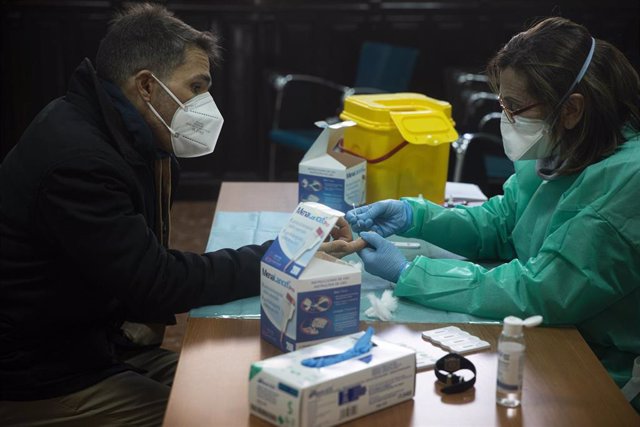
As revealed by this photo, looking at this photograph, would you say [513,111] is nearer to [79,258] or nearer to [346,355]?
[346,355]

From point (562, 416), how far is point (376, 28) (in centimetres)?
444

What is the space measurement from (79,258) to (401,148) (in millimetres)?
1089

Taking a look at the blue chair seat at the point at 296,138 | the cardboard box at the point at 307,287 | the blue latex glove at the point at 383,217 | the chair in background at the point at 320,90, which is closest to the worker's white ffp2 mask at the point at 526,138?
the blue latex glove at the point at 383,217

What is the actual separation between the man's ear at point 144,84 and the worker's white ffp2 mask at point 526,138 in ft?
2.60

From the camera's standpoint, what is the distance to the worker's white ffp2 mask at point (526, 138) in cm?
180

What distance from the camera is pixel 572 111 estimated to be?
1754mm

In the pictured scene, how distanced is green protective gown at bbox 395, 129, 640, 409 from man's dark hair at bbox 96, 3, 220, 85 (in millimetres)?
708

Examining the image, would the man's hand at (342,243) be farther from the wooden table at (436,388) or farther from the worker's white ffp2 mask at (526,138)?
the worker's white ffp2 mask at (526,138)

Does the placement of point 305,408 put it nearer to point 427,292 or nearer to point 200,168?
point 427,292

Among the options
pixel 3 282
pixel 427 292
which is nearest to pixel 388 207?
pixel 427 292

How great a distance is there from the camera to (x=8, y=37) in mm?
5203

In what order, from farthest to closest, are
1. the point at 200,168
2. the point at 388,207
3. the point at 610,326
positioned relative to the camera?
the point at 200,168 → the point at 388,207 → the point at 610,326

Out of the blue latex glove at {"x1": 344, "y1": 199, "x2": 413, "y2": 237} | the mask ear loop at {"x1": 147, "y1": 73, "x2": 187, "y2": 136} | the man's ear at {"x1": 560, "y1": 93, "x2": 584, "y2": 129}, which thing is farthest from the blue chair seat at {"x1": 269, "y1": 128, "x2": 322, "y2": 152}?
the man's ear at {"x1": 560, "y1": 93, "x2": 584, "y2": 129}

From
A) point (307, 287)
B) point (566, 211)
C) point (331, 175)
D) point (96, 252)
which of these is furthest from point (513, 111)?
point (96, 252)
